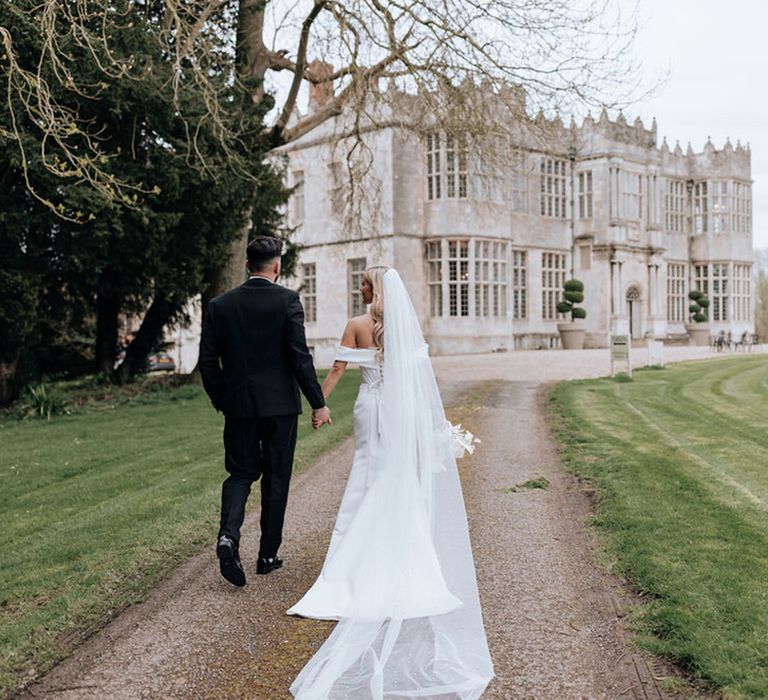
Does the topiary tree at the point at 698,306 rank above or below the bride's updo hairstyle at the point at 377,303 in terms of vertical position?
above

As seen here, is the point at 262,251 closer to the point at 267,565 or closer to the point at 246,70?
the point at 267,565

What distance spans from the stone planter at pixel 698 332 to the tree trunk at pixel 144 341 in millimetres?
28227

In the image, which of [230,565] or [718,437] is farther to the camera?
[718,437]

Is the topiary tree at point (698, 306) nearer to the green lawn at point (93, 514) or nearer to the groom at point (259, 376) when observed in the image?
the green lawn at point (93, 514)

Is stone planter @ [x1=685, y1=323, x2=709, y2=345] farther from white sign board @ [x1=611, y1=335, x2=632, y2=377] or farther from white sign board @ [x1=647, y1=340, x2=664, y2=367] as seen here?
white sign board @ [x1=611, y1=335, x2=632, y2=377]

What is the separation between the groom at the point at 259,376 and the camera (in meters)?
4.63

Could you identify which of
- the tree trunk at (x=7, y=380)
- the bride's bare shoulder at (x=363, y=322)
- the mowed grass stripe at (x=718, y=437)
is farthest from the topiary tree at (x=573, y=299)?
the bride's bare shoulder at (x=363, y=322)

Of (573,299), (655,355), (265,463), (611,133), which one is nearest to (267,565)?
(265,463)

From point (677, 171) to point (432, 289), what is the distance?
17114 mm

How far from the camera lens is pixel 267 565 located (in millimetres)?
4738

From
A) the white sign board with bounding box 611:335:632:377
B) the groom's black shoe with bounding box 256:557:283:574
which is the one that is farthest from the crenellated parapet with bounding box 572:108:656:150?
the groom's black shoe with bounding box 256:557:283:574

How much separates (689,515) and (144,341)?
14.5 metres

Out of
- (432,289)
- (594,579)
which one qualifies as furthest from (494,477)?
(432,289)

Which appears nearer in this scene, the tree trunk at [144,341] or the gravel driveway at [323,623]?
the gravel driveway at [323,623]
